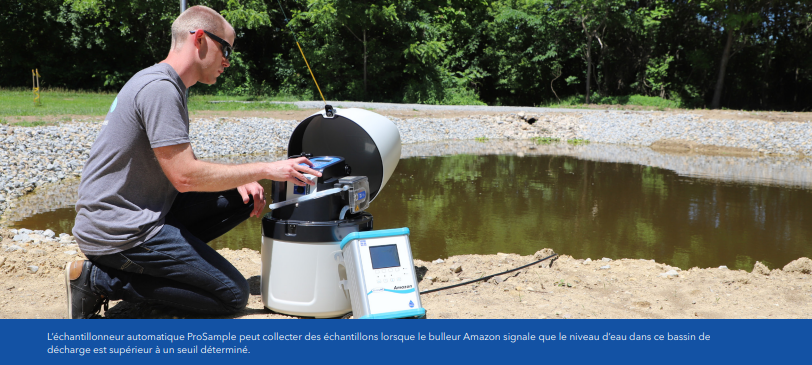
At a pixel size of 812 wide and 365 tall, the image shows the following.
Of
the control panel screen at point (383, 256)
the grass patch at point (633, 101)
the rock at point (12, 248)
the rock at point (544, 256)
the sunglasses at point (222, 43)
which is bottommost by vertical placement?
the rock at point (544, 256)

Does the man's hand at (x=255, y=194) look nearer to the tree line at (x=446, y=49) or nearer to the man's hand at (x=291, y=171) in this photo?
the man's hand at (x=291, y=171)

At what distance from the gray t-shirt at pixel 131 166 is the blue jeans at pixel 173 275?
59mm

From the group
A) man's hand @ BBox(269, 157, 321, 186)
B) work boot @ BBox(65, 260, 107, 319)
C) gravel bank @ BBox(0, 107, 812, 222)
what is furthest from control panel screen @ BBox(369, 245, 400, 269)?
gravel bank @ BBox(0, 107, 812, 222)

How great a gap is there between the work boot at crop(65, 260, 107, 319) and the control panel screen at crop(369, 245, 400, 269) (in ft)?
3.92

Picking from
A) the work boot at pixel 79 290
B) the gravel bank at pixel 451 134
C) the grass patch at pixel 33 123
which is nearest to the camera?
the work boot at pixel 79 290

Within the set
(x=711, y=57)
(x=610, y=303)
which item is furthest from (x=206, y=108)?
(x=711, y=57)

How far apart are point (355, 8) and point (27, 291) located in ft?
69.8

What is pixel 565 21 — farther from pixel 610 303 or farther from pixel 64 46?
pixel 610 303

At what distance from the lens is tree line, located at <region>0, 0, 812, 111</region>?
23797mm

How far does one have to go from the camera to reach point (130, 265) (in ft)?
7.38

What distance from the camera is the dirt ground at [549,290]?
2707 mm

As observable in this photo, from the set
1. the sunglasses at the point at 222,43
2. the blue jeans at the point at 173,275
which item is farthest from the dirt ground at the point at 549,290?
the sunglasses at the point at 222,43

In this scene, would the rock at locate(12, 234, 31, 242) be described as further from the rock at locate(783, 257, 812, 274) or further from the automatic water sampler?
the rock at locate(783, 257, 812, 274)

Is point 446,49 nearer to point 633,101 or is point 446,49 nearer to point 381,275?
point 633,101
